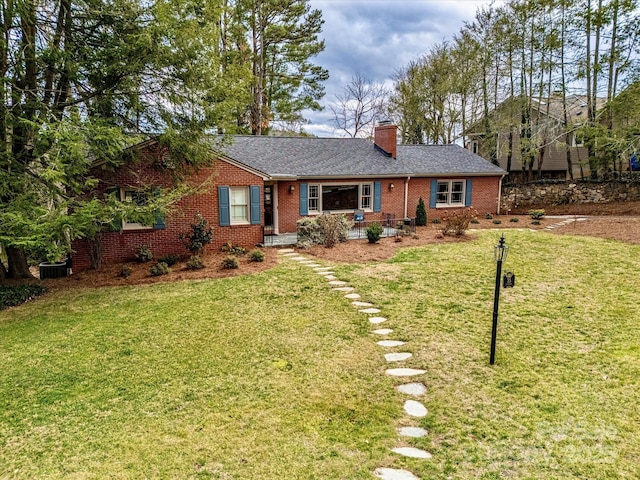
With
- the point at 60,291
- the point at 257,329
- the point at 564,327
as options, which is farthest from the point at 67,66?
the point at 564,327

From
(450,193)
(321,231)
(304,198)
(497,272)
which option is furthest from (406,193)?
(497,272)

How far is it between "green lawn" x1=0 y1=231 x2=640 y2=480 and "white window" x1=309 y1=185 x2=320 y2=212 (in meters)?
7.54

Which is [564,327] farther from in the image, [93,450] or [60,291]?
[60,291]

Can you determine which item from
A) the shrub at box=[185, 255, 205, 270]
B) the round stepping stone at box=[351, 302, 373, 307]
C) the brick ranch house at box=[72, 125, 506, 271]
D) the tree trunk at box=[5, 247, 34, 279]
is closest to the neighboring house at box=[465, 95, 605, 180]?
the brick ranch house at box=[72, 125, 506, 271]

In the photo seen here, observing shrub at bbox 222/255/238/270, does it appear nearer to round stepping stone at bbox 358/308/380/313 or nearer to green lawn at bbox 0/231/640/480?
green lawn at bbox 0/231/640/480

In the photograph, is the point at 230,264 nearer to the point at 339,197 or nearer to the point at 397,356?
the point at 397,356

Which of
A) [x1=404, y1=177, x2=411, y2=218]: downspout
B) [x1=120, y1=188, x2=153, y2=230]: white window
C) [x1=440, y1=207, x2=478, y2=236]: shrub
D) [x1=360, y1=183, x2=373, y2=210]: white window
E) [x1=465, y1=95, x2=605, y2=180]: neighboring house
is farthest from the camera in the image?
[x1=465, y1=95, x2=605, y2=180]: neighboring house

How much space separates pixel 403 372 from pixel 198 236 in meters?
8.47

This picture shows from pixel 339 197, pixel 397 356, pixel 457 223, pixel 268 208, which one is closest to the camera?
pixel 397 356

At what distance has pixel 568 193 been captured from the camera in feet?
70.4

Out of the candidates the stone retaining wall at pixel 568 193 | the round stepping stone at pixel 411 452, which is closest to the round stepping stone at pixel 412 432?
the round stepping stone at pixel 411 452

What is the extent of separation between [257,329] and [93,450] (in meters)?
3.23

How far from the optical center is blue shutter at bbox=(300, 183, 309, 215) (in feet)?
51.2

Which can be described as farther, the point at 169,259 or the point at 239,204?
the point at 239,204
